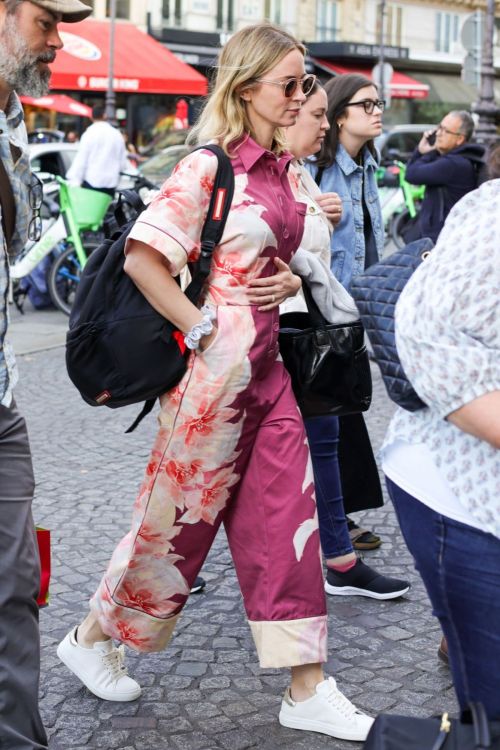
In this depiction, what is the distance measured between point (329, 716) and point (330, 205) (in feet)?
5.67

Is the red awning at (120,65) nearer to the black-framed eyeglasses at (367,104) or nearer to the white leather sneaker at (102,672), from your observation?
the black-framed eyeglasses at (367,104)

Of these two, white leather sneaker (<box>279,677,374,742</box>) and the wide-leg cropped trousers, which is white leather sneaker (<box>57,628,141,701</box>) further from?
white leather sneaker (<box>279,677,374,742</box>)

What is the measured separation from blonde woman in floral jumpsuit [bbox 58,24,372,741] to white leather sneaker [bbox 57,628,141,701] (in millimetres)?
148

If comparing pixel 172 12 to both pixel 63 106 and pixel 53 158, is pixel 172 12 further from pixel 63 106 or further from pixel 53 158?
pixel 53 158

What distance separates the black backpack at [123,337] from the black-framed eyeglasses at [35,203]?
0.90 ft

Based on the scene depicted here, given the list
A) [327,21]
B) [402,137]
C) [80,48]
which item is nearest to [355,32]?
[327,21]

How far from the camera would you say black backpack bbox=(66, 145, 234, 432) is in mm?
3051

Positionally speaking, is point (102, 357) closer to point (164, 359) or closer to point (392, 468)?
point (164, 359)

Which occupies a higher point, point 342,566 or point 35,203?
point 35,203

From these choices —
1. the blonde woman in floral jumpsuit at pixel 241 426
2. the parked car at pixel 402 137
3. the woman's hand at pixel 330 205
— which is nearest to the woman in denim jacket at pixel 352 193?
the woman's hand at pixel 330 205

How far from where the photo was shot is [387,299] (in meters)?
2.29

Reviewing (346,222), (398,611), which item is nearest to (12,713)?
(398,611)

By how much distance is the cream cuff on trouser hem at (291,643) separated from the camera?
3.10 meters

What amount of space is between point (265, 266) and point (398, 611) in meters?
1.57
